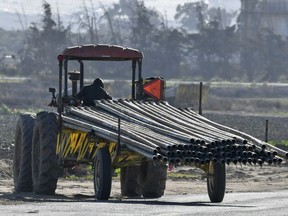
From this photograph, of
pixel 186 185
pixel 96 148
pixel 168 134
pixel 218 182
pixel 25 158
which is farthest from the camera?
pixel 186 185

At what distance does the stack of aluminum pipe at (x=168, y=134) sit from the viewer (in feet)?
61.1

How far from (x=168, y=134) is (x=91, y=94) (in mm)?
3290

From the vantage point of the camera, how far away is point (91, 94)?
22.5 meters

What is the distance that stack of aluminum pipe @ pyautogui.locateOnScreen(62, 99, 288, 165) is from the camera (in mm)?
18609

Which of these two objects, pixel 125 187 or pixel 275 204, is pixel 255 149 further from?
pixel 125 187

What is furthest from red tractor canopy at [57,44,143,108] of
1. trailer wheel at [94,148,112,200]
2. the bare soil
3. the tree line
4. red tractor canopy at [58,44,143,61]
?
the tree line

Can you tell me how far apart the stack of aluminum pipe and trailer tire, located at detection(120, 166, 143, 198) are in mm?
1300

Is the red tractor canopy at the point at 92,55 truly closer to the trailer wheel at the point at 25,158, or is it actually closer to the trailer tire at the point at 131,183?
the trailer wheel at the point at 25,158

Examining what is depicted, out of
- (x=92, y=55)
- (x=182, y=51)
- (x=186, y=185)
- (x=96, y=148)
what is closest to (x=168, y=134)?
(x=96, y=148)

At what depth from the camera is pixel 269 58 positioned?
113 m

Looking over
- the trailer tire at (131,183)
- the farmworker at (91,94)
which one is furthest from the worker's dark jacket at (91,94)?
the trailer tire at (131,183)

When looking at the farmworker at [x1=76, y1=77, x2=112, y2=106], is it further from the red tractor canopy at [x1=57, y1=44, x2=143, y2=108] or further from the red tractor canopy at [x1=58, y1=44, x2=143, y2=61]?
the red tractor canopy at [x1=58, y1=44, x2=143, y2=61]

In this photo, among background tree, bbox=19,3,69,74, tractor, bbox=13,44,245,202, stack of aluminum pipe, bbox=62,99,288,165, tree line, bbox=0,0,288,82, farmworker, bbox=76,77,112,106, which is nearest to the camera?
stack of aluminum pipe, bbox=62,99,288,165

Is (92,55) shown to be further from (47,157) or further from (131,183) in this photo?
(131,183)
